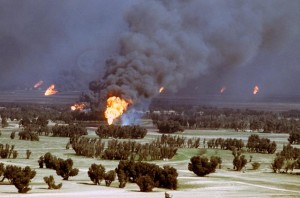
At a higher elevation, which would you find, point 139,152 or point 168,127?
point 168,127

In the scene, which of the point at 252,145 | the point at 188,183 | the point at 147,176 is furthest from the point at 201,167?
the point at 252,145

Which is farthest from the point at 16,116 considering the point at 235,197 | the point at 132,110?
the point at 235,197

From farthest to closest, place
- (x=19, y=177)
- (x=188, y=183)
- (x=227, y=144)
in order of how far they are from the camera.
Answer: (x=227, y=144) < (x=188, y=183) < (x=19, y=177)

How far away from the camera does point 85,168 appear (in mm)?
50031

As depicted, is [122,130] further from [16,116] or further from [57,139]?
[16,116]

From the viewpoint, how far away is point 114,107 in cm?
9669

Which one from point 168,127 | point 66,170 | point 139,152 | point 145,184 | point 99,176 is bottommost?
point 145,184

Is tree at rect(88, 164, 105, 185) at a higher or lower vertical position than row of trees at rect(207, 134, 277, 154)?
lower

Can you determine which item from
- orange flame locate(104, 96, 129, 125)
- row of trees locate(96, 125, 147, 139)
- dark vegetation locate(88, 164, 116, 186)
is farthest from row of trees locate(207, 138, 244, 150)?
dark vegetation locate(88, 164, 116, 186)

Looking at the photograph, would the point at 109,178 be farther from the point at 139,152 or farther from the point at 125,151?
the point at 139,152

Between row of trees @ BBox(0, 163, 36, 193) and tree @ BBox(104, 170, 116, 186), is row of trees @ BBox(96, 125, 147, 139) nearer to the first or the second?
tree @ BBox(104, 170, 116, 186)

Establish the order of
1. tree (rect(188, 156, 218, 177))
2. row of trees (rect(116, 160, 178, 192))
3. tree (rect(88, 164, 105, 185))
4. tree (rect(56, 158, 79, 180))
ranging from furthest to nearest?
tree (rect(188, 156, 218, 177))
tree (rect(56, 158, 79, 180))
tree (rect(88, 164, 105, 185))
row of trees (rect(116, 160, 178, 192))

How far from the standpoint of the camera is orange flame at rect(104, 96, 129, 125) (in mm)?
96188

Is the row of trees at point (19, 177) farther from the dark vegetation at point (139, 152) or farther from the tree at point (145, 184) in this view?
the tree at point (145, 184)
